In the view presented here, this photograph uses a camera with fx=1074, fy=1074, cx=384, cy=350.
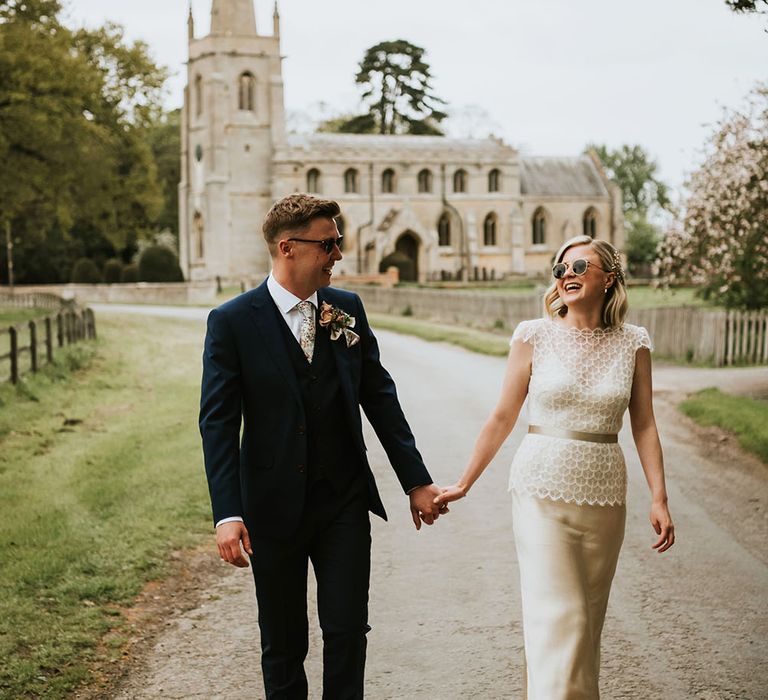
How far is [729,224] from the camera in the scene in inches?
843

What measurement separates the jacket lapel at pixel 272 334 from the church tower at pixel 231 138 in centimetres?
6751

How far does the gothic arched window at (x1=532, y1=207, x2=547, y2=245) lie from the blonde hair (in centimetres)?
7791

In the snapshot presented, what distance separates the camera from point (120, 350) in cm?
2542

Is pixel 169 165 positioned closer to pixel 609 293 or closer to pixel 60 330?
pixel 60 330

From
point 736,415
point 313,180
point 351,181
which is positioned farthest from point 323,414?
point 351,181

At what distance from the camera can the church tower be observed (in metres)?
71.5

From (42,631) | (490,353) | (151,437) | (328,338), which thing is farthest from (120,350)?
(328,338)

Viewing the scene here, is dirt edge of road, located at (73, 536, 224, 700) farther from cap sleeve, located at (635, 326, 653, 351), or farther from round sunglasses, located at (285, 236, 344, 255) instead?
cap sleeve, located at (635, 326, 653, 351)

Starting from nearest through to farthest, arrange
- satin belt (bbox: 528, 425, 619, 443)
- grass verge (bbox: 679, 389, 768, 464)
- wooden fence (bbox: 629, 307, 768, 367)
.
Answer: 1. satin belt (bbox: 528, 425, 619, 443)
2. grass verge (bbox: 679, 389, 768, 464)
3. wooden fence (bbox: 629, 307, 768, 367)

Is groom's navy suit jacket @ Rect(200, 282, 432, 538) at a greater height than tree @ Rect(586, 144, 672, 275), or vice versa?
tree @ Rect(586, 144, 672, 275)

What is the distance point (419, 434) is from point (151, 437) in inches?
132

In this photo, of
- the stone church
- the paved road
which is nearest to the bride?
the paved road

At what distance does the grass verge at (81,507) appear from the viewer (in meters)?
5.81

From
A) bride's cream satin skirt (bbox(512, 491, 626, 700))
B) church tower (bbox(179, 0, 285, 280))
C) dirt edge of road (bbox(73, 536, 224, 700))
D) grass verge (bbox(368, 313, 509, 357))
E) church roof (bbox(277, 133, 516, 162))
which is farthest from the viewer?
church roof (bbox(277, 133, 516, 162))
